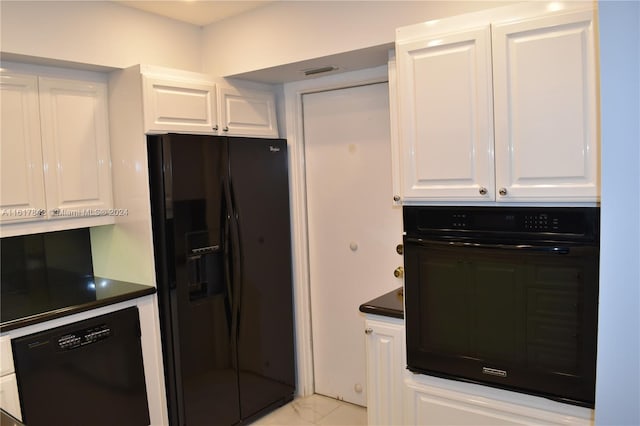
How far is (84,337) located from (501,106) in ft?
6.99

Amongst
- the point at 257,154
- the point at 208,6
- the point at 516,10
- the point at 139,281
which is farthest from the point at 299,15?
the point at 139,281

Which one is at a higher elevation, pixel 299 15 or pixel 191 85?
pixel 299 15

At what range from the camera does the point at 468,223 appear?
6.48 feet

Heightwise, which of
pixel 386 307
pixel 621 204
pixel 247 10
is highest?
pixel 247 10

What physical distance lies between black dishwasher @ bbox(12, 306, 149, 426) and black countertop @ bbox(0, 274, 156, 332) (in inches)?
3.1

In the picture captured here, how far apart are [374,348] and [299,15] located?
179cm

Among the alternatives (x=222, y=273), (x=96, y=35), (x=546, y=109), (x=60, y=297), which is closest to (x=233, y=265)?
(x=222, y=273)

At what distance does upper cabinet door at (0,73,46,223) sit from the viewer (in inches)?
93.7

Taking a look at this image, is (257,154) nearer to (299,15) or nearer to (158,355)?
(299,15)

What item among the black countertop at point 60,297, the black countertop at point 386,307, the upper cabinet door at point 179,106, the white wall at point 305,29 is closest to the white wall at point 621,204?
the black countertop at point 386,307

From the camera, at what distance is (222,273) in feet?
9.26

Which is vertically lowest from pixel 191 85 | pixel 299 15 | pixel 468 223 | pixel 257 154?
pixel 468 223

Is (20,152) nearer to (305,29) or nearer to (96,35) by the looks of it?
(96,35)

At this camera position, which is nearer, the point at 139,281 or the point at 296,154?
the point at 139,281
